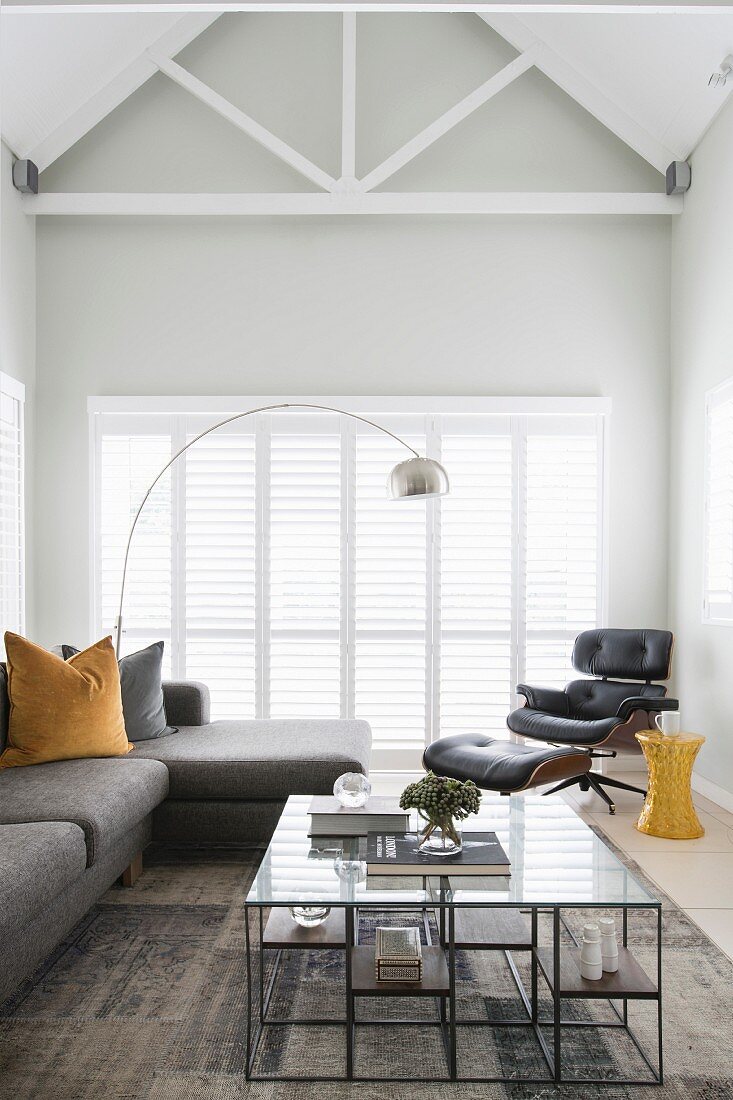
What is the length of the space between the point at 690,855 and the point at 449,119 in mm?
4017

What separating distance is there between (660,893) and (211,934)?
1639mm

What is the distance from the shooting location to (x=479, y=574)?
198 inches

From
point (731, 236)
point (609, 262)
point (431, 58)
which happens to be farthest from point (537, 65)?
point (731, 236)

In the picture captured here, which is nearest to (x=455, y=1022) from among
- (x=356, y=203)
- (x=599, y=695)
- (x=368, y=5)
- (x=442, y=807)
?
(x=442, y=807)

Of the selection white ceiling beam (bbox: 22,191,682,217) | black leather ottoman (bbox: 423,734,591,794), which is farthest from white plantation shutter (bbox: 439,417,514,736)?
white ceiling beam (bbox: 22,191,682,217)

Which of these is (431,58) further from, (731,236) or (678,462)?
(678,462)

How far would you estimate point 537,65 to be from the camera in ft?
16.0

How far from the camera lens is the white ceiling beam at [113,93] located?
4828mm

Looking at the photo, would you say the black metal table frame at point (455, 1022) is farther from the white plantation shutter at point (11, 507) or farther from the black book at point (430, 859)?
the white plantation shutter at point (11, 507)

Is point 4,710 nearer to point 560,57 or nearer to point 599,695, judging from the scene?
point 599,695

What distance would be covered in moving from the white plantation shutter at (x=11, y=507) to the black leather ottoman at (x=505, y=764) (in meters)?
2.42

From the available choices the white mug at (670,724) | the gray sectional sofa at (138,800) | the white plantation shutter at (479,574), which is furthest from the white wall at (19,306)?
the white mug at (670,724)

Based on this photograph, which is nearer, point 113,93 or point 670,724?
point 670,724

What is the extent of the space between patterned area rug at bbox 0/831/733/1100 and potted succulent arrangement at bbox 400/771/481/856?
43 centimetres
